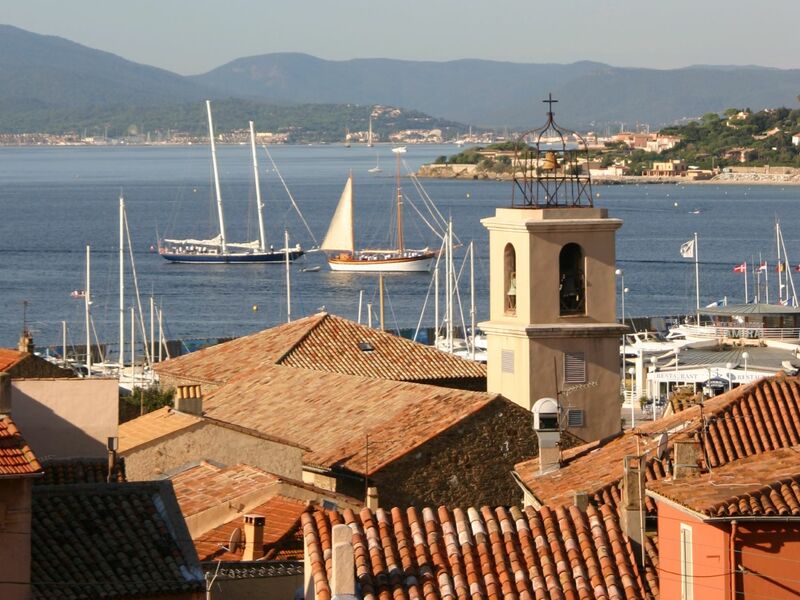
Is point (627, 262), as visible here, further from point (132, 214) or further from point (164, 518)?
point (164, 518)

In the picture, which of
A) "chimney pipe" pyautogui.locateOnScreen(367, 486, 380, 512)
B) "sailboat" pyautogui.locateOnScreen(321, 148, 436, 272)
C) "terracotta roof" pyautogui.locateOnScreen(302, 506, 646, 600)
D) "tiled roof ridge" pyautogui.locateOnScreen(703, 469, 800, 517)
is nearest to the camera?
"tiled roof ridge" pyautogui.locateOnScreen(703, 469, 800, 517)

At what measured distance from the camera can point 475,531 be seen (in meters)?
8.30

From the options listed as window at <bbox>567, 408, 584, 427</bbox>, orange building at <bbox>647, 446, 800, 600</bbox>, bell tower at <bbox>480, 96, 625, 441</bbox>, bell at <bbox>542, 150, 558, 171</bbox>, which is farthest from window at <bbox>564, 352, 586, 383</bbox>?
orange building at <bbox>647, 446, 800, 600</bbox>

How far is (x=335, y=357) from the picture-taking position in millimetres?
24188

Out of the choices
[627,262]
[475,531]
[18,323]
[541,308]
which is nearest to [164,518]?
[475,531]

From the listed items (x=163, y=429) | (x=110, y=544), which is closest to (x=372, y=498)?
(x=163, y=429)

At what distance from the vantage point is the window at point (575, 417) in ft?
60.4

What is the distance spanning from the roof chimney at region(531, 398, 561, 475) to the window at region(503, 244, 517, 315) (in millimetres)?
3615

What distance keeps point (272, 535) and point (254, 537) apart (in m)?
0.70

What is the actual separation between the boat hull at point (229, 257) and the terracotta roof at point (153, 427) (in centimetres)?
8248

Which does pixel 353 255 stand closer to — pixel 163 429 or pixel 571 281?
pixel 571 281

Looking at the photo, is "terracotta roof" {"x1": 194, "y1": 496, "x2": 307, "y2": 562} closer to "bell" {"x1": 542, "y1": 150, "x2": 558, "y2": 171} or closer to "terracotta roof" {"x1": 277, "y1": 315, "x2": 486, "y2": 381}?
"bell" {"x1": 542, "y1": 150, "x2": 558, "y2": 171}

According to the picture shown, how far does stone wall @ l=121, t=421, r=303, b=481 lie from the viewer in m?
17.7

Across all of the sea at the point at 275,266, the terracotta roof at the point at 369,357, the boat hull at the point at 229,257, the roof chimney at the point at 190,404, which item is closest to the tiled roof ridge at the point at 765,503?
the roof chimney at the point at 190,404
